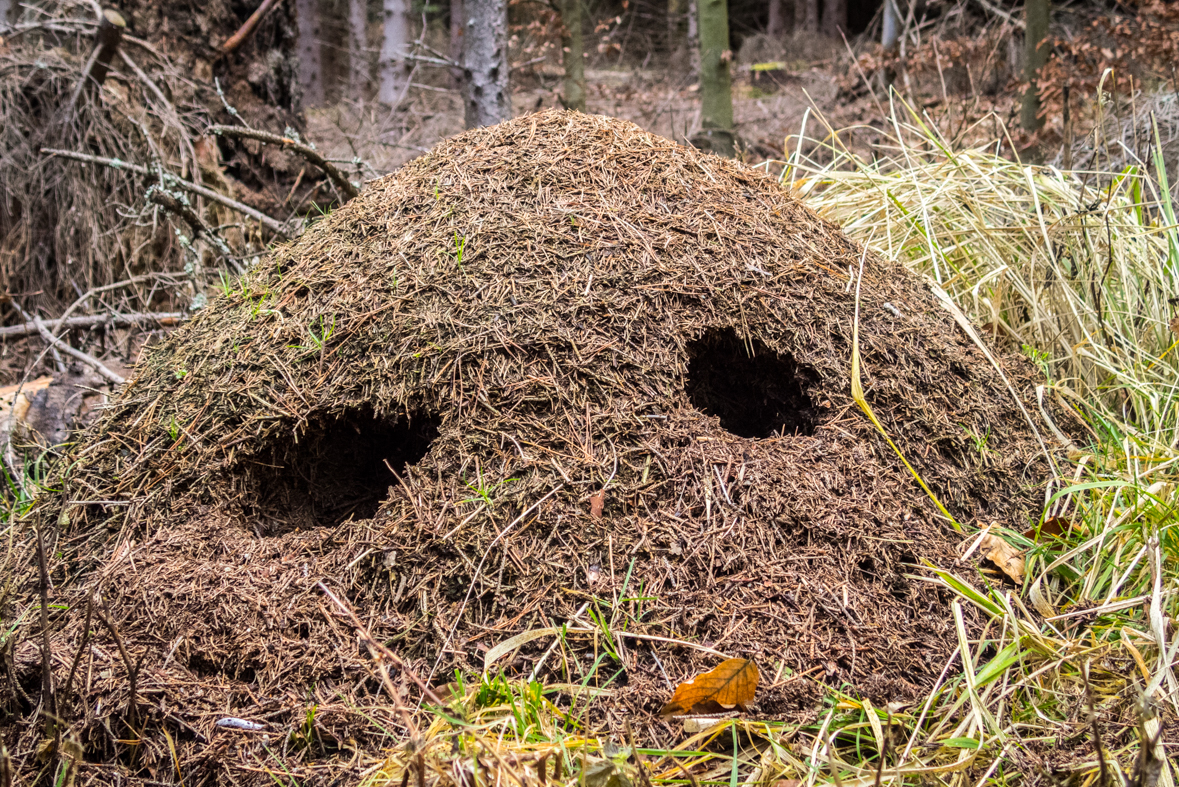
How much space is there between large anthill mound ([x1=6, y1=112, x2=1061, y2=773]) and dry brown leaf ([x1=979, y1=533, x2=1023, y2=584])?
0.11 m

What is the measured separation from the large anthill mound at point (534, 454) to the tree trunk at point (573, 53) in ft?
19.7

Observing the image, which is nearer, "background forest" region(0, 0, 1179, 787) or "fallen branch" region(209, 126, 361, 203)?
"background forest" region(0, 0, 1179, 787)

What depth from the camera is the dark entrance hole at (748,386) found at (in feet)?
8.23

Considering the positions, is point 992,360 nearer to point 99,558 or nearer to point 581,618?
point 581,618

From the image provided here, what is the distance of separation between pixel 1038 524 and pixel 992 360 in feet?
2.21

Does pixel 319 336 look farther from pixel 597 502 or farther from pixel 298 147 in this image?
pixel 298 147

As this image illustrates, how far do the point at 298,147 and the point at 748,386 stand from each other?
8.48 feet

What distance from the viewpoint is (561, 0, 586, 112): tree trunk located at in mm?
8359

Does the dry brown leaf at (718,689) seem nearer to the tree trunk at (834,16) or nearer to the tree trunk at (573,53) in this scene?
the tree trunk at (573,53)

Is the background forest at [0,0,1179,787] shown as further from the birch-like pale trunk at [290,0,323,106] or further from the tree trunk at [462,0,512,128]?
the birch-like pale trunk at [290,0,323,106]

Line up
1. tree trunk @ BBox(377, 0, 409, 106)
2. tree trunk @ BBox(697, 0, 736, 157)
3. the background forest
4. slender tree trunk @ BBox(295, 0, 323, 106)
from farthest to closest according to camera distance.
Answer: slender tree trunk @ BBox(295, 0, 323, 106) → tree trunk @ BBox(377, 0, 409, 106) → tree trunk @ BBox(697, 0, 736, 157) → the background forest

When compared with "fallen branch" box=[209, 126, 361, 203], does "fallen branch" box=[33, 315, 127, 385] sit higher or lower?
lower

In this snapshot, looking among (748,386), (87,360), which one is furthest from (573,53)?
(748,386)

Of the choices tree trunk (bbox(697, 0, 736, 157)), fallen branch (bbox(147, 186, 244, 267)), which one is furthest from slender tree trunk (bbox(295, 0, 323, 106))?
fallen branch (bbox(147, 186, 244, 267))
